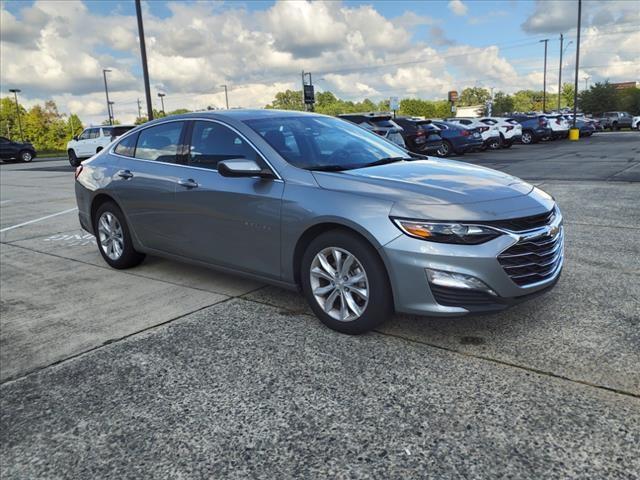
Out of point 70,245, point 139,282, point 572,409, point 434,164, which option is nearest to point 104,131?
point 70,245

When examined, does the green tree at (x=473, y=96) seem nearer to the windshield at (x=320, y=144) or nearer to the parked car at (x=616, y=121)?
the parked car at (x=616, y=121)

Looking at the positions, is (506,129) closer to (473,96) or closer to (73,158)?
(73,158)

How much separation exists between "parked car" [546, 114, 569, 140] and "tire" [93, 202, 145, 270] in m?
30.4

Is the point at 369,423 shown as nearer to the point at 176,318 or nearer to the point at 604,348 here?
the point at 604,348

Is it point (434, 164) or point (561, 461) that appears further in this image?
point (434, 164)

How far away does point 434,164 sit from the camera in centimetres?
437

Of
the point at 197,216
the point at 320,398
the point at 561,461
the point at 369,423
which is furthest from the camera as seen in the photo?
the point at 197,216

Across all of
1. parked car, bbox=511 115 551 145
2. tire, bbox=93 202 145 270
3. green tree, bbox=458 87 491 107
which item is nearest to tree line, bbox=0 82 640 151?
green tree, bbox=458 87 491 107

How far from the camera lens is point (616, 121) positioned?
48.8m

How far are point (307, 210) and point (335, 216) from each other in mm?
255

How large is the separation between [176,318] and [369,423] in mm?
2033

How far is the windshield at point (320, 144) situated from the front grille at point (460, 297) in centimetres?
124

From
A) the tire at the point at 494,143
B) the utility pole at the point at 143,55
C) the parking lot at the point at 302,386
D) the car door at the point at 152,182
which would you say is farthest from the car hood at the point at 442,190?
the tire at the point at 494,143

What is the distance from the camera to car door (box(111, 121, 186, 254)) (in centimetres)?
479
